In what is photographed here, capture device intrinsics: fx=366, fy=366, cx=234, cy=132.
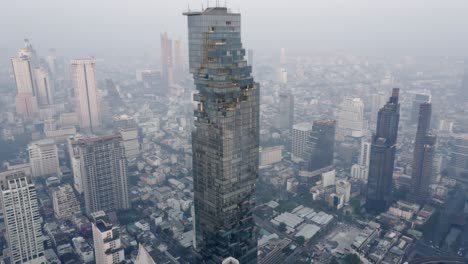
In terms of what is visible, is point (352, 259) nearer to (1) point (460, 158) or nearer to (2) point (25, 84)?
(1) point (460, 158)

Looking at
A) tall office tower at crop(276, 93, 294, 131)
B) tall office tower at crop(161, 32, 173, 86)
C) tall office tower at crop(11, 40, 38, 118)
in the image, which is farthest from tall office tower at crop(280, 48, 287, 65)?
tall office tower at crop(11, 40, 38, 118)

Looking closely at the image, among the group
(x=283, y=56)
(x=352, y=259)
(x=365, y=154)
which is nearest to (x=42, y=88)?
(x=365, y=154)

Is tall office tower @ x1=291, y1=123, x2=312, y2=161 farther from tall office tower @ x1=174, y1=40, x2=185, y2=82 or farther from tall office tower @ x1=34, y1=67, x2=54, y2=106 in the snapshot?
tall office tower @ x1=174, y1=40, x2=185, y2=82

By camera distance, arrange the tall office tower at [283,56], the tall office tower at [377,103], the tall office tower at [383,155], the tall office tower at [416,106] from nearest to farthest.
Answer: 1. the tall office tower at [383,155]
2. the tall office tower at [416,106]
3. the tall office tower at [377,103]
4. the tall office tower at [283,56]

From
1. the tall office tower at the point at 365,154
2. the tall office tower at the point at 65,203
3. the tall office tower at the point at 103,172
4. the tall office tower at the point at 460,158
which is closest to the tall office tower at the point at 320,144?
the tall office tower at the point at 365,154

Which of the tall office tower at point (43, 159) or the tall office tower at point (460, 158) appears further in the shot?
the tall office tower at point (43, 159)

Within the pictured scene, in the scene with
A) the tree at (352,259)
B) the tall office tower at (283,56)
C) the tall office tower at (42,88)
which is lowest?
the tree at (352,259)

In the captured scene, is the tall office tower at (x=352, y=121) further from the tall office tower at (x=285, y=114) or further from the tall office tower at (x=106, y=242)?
the tall office tower at (x=106, y=242)
